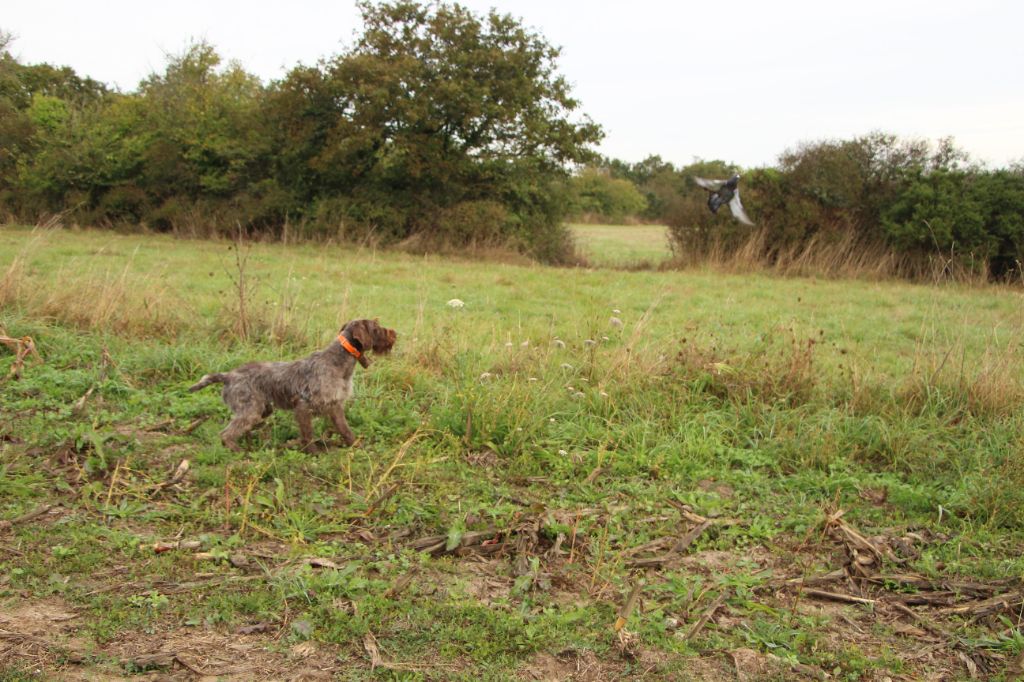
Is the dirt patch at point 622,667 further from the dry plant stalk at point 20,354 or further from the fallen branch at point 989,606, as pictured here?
the dry plant stalk at point 20,354

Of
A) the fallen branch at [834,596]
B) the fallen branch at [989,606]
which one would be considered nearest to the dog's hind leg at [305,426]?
the fallen branch at [834,596]

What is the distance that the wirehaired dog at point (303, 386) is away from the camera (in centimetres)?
521

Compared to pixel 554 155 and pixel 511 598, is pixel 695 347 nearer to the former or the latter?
pixel 511 598

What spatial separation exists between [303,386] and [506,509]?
171cm

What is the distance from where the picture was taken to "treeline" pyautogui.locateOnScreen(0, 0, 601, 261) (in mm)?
18906

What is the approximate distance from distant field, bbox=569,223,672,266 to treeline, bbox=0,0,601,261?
152 centimetres

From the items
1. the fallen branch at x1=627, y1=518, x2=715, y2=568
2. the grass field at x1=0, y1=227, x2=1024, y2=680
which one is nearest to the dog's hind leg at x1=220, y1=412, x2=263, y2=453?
the grass field at x1=0, y1=227, x2=1024, y2=680

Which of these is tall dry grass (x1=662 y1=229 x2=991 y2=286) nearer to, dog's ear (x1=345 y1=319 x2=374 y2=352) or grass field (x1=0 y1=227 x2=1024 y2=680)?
grass field (x1=0 y1=227 x2=1024 y2=680)

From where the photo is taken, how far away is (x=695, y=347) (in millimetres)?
6746

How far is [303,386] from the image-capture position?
5.24m

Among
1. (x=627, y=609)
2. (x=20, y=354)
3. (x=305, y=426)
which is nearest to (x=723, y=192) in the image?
(x=305, y=426)

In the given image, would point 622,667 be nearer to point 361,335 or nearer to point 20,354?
point 361,335

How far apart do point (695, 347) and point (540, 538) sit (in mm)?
3109

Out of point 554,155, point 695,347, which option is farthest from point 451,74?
point 695,347
